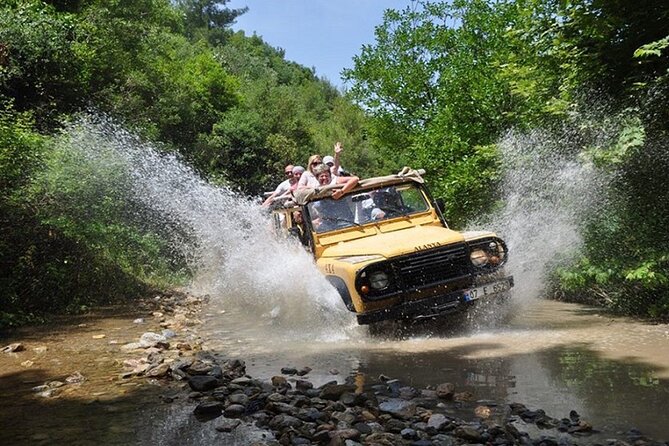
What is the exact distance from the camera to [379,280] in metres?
7.36

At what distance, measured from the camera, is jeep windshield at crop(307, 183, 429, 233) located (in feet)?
28.6

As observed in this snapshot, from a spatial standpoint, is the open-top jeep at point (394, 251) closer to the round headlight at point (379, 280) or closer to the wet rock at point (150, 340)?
the round headlight at point (379, 280)

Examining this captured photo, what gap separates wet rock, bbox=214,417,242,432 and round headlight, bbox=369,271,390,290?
A: 2.88 metres

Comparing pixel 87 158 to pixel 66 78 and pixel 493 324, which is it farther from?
pixel 493 324

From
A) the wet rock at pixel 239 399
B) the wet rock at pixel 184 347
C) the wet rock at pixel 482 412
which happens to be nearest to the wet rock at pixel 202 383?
the wet rock at pixel 239 399

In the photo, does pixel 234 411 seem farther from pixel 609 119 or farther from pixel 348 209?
pixel 609 119

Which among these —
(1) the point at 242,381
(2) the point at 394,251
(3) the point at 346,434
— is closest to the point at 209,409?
(1) the point at 242,381

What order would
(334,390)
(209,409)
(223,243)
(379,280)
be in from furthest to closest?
(223,243), (379,280), (334,390), (209,409)

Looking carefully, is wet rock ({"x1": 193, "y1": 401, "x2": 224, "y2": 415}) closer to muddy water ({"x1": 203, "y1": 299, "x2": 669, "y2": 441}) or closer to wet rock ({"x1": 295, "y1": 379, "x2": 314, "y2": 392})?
wet rock ({"x1": 295, "y1": 379, "x2": 314, "y2": 392})

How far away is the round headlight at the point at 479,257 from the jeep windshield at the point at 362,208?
1296mm

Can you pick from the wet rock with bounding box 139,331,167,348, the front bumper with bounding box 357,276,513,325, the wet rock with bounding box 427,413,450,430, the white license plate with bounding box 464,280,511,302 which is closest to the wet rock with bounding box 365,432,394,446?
the wet rock with bounding box 427,413,450,430

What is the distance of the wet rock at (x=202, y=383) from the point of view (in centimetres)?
564

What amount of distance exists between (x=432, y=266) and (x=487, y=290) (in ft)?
2.48

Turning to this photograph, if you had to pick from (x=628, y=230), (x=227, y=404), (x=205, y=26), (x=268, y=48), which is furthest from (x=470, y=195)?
(x=268, y=48)
